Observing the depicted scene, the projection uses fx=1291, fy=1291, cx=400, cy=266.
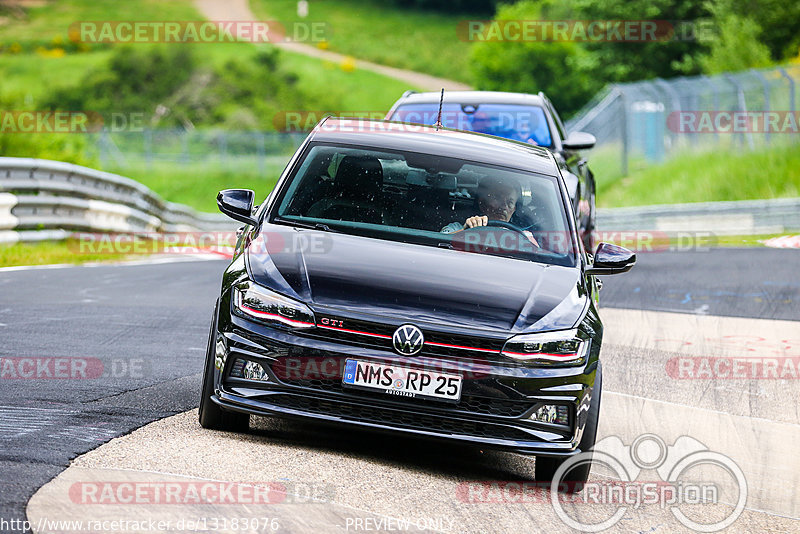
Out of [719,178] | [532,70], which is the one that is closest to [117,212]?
[719,178]

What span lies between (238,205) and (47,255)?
9.27m

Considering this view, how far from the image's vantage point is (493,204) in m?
7.03

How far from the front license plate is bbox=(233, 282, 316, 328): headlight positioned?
0.29 meters

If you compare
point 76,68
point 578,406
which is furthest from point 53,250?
point 76,68

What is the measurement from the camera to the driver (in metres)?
6.85

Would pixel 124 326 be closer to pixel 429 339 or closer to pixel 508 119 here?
pixel 429 339

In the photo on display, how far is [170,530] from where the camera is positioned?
4.48 m

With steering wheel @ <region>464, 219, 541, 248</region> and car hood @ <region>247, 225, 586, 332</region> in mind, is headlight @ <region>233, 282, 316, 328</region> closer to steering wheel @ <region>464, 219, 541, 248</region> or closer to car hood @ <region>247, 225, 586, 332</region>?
car hood @ <region>247, 225, 586, 332</region>

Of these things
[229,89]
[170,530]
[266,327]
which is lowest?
[170,530]

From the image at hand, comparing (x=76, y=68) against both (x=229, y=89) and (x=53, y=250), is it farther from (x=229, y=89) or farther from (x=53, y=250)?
(x=53, y=250)

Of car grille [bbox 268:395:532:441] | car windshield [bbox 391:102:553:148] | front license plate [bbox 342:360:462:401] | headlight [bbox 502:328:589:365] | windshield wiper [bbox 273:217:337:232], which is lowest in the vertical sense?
car grille [bbox 268:395:532:441]

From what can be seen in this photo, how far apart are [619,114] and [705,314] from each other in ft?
70.0

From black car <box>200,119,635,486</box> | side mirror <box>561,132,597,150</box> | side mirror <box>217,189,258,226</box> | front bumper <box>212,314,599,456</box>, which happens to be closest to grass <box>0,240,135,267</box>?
side mirror <box>561,132,597,150</box>

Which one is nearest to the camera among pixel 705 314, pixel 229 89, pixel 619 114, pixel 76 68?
pixel 705 314
